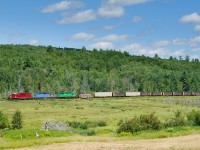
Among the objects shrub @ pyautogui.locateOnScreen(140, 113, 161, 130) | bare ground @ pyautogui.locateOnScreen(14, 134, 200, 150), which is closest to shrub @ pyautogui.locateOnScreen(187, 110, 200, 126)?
shrub @ pyautogui.locateOnScreen(140, 113, 161, 130)

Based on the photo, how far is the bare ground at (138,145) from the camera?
3156cm

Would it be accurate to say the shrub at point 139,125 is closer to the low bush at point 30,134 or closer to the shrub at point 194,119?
the low bush at point 30,134

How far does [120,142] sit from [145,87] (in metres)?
151

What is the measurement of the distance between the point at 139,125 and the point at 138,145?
844cm

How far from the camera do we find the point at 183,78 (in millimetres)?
195500

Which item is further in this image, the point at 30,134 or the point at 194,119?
the point at 194,119

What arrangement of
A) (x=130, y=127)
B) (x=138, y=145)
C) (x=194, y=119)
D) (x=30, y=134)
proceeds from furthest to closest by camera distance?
(x=194, y=119) < (x=130, y=127) < (x=30, y=134) < (x=138, y=145)

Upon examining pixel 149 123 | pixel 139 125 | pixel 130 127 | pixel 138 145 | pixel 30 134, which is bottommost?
pixel 138 145

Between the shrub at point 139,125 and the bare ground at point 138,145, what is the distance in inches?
198

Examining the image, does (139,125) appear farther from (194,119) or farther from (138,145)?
(194,119)

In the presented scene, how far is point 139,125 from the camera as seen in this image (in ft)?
136

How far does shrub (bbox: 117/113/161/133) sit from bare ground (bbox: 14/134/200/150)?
5020mm

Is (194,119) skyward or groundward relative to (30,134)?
skyward

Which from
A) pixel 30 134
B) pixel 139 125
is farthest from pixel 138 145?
pixel 30 134
